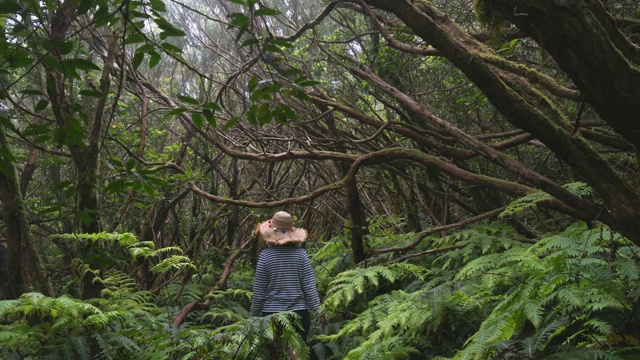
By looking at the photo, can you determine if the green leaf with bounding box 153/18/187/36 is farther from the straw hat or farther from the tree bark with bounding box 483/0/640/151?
the straw hat

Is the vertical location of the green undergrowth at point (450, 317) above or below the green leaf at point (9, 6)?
below

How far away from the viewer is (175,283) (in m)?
7.56

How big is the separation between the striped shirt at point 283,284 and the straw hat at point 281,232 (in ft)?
0.34

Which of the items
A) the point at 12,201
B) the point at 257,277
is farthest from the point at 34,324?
the point at 257,277

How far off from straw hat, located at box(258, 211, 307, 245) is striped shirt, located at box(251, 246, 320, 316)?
10cm

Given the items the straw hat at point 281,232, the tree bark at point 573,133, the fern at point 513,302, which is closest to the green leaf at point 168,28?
the tree bark at point 573,133

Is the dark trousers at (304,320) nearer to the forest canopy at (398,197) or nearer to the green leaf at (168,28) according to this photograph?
the forest canopy at (398,197)

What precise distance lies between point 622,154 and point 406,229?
150 inches

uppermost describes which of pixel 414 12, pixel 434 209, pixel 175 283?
pixel 414 12

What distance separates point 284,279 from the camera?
17.0 ft

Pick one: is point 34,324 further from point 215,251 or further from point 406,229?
point 406,229

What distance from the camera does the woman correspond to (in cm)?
513

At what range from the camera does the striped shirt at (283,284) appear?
5129mm

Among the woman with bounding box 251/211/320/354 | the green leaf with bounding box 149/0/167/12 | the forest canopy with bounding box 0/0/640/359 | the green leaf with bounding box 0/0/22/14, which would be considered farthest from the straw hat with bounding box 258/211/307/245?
the green leaf with bounding box 0/0/22/14
